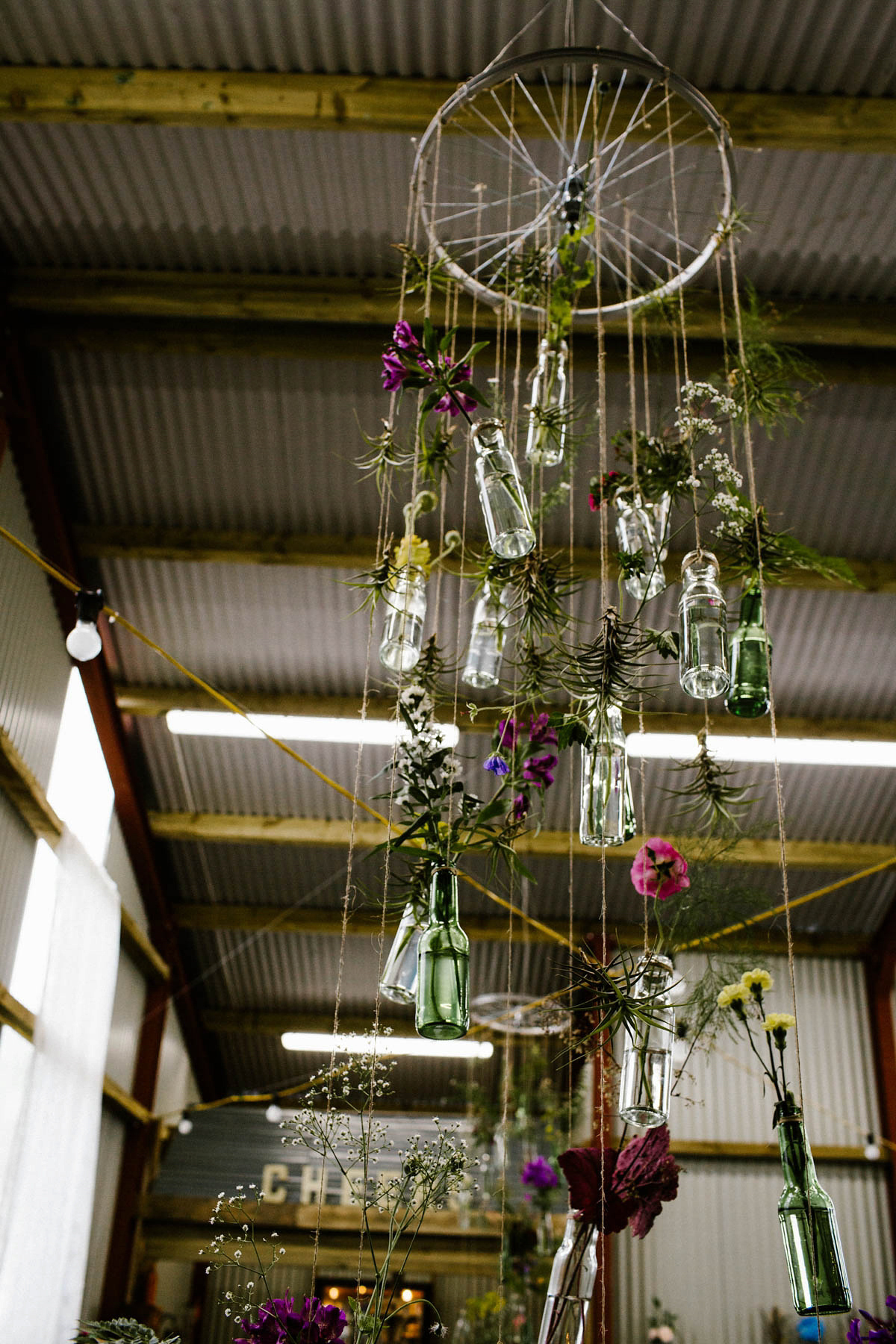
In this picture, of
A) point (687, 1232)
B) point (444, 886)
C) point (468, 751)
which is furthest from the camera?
point (687, 1232)

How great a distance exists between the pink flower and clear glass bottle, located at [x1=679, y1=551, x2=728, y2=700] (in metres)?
0.21

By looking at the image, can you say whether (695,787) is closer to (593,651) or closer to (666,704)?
(593,651)

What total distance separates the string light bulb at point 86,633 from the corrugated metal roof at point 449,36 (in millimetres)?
1845

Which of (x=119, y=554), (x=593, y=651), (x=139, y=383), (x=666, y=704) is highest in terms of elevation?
(x=139, y=383)

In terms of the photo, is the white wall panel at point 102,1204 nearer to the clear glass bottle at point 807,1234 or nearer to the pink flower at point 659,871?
the pink flower at point 659,871

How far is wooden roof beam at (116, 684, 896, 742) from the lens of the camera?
258 inches

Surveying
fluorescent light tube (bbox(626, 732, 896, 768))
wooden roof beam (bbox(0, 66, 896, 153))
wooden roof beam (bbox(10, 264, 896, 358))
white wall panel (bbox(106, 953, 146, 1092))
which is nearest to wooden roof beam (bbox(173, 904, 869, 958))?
white wall panel (bbox(106, 953, 146, 1092))

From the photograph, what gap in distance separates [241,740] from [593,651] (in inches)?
236

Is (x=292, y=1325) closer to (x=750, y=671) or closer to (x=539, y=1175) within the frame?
(x=750, y=671)

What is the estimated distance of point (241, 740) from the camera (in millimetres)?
7367

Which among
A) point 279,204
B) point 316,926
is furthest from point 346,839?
point 279,204

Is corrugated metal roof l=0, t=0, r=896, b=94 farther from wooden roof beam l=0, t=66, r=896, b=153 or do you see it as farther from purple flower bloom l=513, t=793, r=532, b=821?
purple flower bloom l=513, t=793, r=532, b=821

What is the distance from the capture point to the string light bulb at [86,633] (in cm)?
409

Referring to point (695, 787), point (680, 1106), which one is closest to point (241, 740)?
point (680, 1106)
